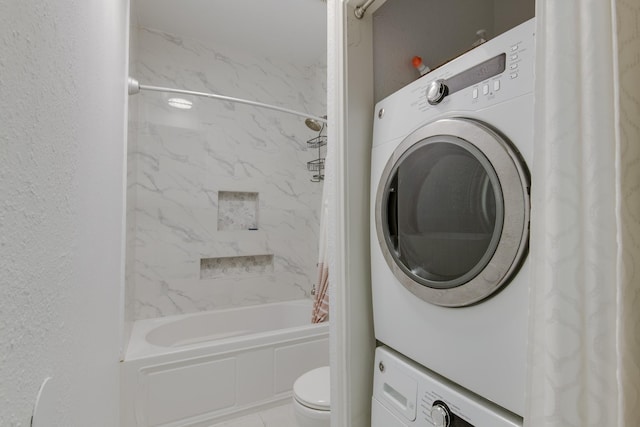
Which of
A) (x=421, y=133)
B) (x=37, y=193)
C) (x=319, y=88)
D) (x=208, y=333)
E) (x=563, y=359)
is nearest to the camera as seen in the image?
(x=37, y=193)

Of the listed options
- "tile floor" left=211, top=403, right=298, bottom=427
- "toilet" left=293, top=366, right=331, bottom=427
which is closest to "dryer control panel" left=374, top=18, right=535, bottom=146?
"toilet" left=293, top=366, right=331, bottom=427

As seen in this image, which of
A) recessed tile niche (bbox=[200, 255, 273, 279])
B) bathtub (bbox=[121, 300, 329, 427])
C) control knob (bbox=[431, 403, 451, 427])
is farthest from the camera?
recessed tile niche (bbox=[200, 255, 273, 279])

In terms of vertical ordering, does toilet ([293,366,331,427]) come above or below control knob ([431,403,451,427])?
below

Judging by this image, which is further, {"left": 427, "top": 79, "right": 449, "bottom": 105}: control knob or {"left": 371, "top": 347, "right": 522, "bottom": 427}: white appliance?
{"left": 427, "top": 79, "right": 449, "bottom": 105}: control knob

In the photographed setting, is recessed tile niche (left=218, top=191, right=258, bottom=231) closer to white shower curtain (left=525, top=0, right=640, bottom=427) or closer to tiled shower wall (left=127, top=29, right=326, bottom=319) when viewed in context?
tiled shower wall (left=127, top=29, right=326, bottom=319)

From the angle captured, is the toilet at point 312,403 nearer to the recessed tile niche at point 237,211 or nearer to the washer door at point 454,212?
the washer door at point 454,212

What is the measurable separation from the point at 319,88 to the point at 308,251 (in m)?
1.67

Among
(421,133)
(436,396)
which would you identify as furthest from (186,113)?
(436,396)

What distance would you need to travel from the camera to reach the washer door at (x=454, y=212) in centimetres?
68

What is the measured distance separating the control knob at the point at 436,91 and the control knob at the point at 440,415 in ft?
2.77

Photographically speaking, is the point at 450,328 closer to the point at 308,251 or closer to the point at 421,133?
the point at 421,133

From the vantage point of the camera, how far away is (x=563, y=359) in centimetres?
48

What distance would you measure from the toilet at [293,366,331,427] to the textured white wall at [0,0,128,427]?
0.96m

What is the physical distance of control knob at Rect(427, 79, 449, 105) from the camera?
852 millimetres
